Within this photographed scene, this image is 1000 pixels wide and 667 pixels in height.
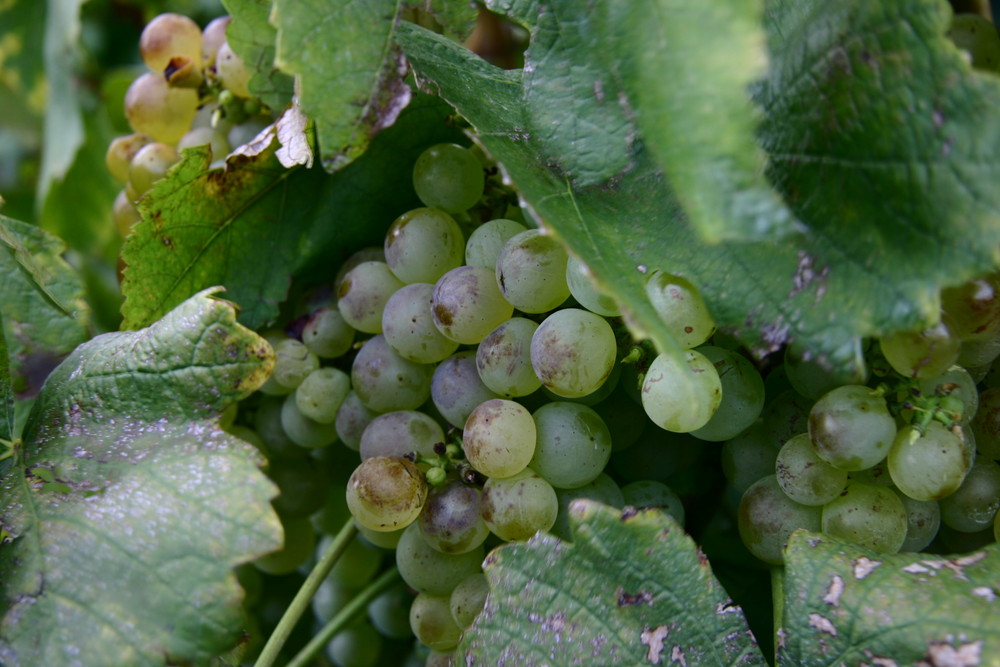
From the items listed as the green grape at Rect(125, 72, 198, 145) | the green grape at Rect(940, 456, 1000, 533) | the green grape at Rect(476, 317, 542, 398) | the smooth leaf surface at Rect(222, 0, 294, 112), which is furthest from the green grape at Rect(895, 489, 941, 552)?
the green grape at Rect(125, 72, 198, 145)

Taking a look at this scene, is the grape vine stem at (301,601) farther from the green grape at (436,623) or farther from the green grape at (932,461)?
the green grape at (932,461)

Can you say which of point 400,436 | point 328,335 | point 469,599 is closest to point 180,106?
point 328,335

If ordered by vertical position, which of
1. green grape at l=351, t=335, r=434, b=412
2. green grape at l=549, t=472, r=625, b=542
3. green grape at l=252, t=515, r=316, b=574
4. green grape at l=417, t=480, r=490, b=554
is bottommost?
green grape at l=252, t=515, r=316, b=574

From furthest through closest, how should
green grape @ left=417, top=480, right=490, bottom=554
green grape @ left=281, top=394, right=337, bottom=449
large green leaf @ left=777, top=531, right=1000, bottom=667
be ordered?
1. green grape @ left=281, top=394, right=337, bottom=449
2. green grape @ left=417, top=480, right=490, bottom=554
3. large green leaf @ left=777, top=531, right=1000, bottom=667

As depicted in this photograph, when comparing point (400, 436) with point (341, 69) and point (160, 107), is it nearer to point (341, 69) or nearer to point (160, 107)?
point (341, 69)

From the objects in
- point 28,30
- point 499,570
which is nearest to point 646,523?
point 499,570

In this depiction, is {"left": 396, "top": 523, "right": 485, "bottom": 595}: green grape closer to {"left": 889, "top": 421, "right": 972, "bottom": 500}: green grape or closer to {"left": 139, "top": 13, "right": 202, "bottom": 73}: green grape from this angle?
{"left": 889, "top": 421, "right": 972, "bottom": 500}: green grape

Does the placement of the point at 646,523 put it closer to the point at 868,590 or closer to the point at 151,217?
the point at 868,590
